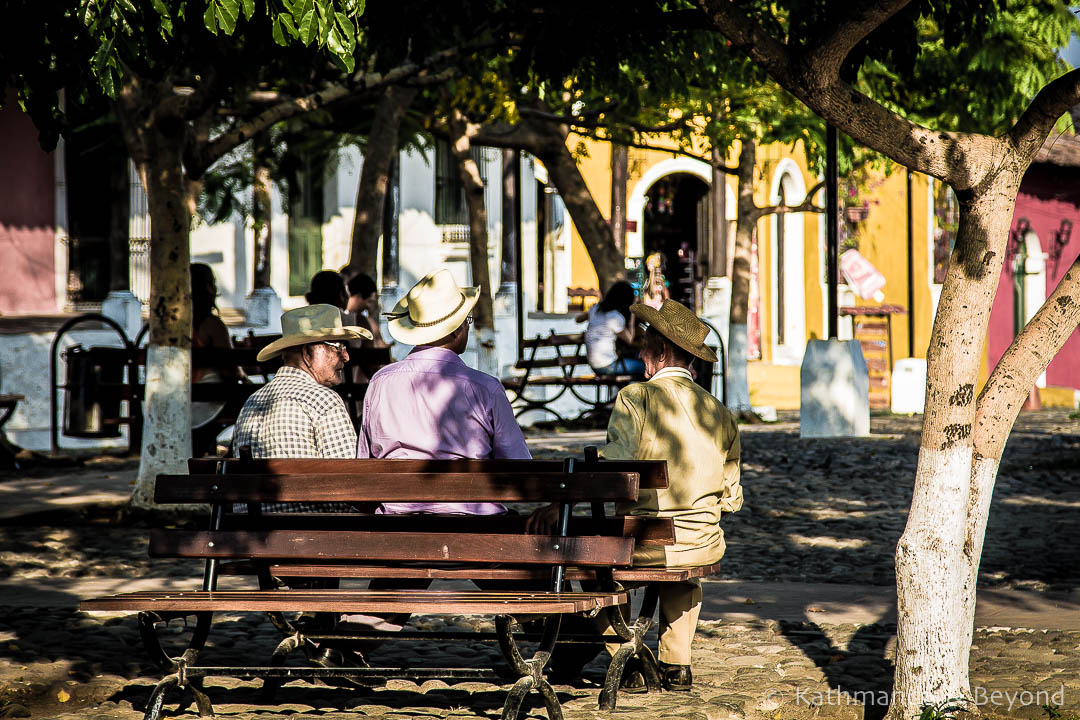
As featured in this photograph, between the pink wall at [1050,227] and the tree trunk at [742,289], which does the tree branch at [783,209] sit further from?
the pink wall at [1050,227]

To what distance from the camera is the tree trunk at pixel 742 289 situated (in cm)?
1986

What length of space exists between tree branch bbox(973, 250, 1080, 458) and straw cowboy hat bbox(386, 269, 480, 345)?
6.16ft

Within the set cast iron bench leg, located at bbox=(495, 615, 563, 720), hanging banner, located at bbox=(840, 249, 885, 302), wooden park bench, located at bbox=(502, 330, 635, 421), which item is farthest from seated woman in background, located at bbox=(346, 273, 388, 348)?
hanging banner, located at bbox=(840, 249, 885, 302)

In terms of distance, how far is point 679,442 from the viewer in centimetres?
547

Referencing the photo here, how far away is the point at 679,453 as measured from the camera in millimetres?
5465

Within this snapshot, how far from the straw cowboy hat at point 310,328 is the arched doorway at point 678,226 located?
2390cm

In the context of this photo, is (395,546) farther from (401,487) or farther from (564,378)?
(564,378)

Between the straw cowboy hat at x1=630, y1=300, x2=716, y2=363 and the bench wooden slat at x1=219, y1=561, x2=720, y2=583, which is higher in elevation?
the straw cowboy hat at x1=630, y1=300, x2=716, y2=363

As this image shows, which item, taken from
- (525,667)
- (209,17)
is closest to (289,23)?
(209,17)

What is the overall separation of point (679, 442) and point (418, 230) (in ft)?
63.6

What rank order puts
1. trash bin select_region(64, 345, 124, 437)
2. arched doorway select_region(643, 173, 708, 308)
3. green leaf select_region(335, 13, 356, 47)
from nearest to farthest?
1. green leaf select_region(335, 13, 356, 47)
2. trash bin select_region(64, 345, 124, 437)
3. arched doorway select_region(643, 173, 708, 308)

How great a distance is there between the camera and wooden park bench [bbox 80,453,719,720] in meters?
4.71

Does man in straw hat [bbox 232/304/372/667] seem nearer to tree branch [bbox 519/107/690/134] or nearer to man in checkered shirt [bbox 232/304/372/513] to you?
man in checkered shirt [bbox 232/304/372/513]

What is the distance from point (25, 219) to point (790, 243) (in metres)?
17.4
